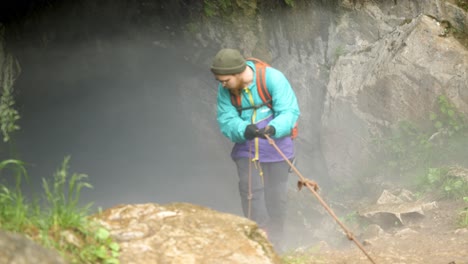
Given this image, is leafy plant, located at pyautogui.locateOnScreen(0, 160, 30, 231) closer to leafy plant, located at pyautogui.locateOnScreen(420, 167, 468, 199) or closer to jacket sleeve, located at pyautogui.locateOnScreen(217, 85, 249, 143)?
jacket sleeve, located at pyautogui.locateOnScreen(217, 85, 249, 143)

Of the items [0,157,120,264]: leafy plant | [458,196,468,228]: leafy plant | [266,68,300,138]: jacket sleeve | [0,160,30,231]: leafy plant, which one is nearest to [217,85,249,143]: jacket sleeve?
[266,68,300,138]: jacket sleeve

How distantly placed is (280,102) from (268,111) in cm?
21

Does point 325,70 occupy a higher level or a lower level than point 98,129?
higher

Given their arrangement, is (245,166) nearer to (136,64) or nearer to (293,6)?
(293,6)

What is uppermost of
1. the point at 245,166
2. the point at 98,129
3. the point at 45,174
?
the point at 245,166

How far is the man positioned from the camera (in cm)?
500

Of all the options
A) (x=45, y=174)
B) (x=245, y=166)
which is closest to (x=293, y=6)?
(x=245, y=166)

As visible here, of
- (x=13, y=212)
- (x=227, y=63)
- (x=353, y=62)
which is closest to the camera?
(x=13, y=212)

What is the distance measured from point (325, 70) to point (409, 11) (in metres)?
2.00

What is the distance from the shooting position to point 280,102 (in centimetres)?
510

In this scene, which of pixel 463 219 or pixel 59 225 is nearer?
pixel 59 225

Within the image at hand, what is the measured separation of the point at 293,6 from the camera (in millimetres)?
10281

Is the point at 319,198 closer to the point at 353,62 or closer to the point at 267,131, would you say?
the point at 267,131

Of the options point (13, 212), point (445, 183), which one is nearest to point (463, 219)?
point (445, 183)
